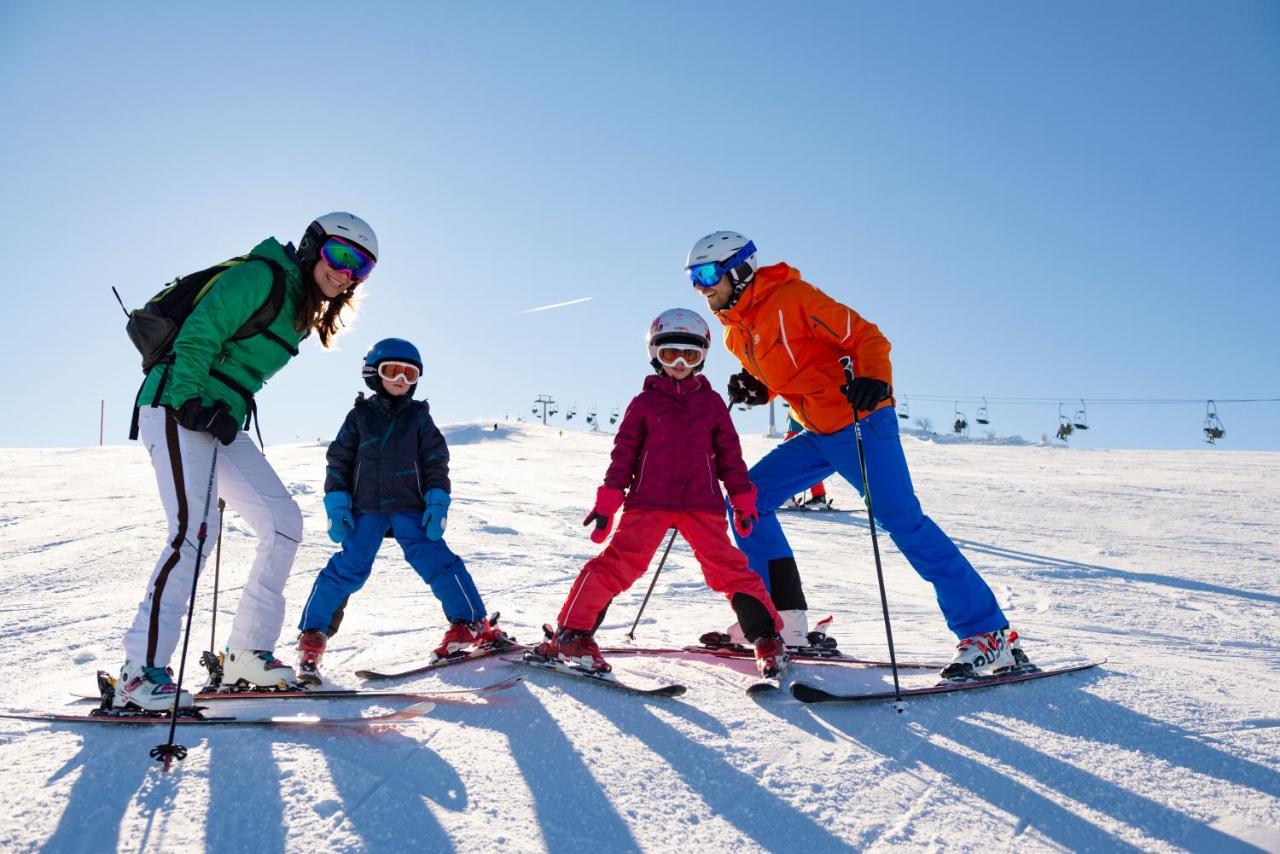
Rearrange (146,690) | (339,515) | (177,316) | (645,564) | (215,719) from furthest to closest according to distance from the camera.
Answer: (339,515), (645,564), (177,316), (146,690), (215,719)

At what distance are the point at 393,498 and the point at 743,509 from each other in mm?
1850

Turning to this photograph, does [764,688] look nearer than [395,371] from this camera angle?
Yes

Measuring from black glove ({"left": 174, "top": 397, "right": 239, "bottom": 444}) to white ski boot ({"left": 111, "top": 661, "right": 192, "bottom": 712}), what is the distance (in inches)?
37.5

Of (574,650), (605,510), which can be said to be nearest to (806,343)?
(605,510)

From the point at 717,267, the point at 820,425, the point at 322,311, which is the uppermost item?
the point at 717,267

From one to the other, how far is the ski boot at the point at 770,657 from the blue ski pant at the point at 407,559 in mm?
1542

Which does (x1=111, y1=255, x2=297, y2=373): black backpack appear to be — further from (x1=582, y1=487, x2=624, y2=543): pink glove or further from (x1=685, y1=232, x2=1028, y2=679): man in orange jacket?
(x1=685, y1=232, x2=1028, y2=679): man in orange jacket

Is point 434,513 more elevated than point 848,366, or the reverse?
point 848,366

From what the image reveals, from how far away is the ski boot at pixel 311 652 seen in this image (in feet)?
12.3

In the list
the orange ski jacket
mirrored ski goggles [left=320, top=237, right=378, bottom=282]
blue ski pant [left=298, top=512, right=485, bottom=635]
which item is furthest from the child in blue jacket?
the orange ski jacket

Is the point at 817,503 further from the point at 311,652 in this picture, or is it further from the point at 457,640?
the point at 311,652

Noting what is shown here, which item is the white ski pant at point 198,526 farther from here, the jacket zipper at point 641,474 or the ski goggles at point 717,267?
the ski goggles at point 717,267

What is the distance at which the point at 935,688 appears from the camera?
3330 millimetres

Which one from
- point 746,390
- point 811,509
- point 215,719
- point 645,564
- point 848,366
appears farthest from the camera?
point 811,509
